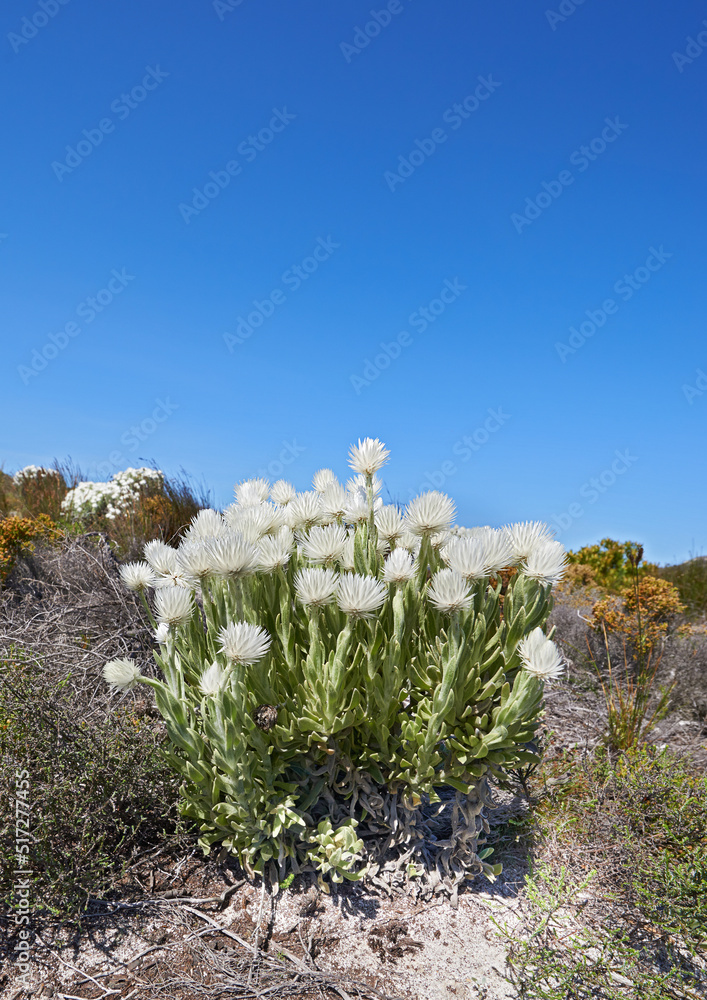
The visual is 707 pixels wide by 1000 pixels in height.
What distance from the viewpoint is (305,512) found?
3072 mm

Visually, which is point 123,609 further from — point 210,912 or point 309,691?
point 309,691

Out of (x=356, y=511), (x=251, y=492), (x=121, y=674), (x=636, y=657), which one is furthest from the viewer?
(x=636, y=657)

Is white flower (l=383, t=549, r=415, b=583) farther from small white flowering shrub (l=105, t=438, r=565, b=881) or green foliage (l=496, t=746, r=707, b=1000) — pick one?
green foliage (l=496, t=746, r=707, b=1000)

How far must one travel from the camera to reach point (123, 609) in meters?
5.71

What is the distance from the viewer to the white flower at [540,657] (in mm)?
2467

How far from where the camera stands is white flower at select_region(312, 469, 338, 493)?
128 inches

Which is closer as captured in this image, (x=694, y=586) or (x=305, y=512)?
(x=305, y=512)

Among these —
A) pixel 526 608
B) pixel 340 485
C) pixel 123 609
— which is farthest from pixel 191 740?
pixel 123 609

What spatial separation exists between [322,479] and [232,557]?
1017 mm

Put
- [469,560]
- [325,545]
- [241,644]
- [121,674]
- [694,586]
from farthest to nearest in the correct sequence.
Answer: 1. [694,586]
2. [121,674]
3. [325,545]
4. [469,560]
5. [241,644]

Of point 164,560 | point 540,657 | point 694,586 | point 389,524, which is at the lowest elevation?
point 540,657

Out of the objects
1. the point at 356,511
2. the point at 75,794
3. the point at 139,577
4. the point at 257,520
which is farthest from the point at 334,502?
the point at 75,794

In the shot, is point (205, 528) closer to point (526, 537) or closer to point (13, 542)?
point (526, 537)

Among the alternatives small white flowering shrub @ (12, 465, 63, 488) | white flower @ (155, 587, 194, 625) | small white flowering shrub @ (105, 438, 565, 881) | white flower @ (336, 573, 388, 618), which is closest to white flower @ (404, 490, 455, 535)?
small white flowering shrub @ (105, 438, 565, 881)
